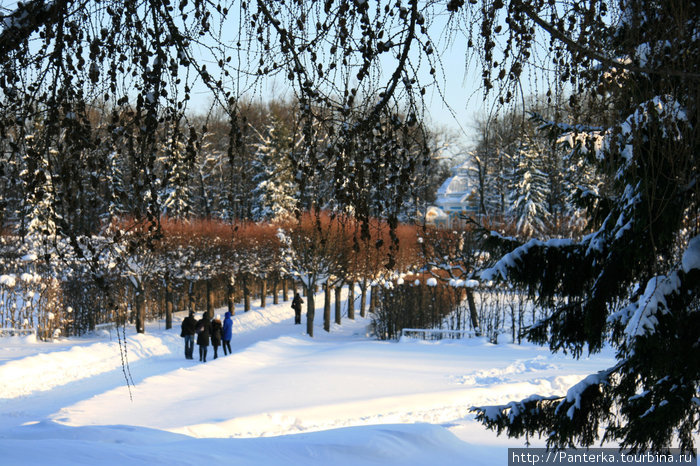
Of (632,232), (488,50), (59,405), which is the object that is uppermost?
(488,50)

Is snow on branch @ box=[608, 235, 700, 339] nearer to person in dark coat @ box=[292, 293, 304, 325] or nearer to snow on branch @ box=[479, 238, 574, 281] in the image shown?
snow on branch @ box=[479, 238, 574, 281]

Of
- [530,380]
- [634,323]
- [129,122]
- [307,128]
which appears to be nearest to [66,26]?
[129,122]

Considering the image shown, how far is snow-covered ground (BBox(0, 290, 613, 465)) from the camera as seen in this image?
7.99 meters

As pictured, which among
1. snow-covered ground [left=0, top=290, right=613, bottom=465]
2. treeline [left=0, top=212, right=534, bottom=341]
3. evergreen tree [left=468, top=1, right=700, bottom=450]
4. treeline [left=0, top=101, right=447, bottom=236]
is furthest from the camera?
treeline [left=0, top=212, right=534, bottom=341]

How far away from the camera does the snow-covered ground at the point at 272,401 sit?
7.99 m

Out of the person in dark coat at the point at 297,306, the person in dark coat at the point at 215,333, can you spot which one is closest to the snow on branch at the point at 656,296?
the person in dark coat at the point at 215,333

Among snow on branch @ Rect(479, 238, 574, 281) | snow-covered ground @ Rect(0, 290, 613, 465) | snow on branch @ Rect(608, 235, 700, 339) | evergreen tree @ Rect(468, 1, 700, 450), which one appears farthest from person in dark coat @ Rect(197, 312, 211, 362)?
snow on branch @ Rect(608, 235, 700, 339)

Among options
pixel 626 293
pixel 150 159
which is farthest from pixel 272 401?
pixel 150 159

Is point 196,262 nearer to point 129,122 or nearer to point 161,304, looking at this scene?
point 161,304

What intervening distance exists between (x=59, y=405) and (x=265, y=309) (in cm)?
2759

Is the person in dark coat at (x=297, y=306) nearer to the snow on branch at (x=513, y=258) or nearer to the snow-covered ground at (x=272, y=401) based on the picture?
the snow-covered ground at (x=272, y=401)

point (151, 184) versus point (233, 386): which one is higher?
point (151, 184)

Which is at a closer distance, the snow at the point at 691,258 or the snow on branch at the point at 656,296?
the snow on branch at the point at 656,296

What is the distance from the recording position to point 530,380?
15.6 meters
